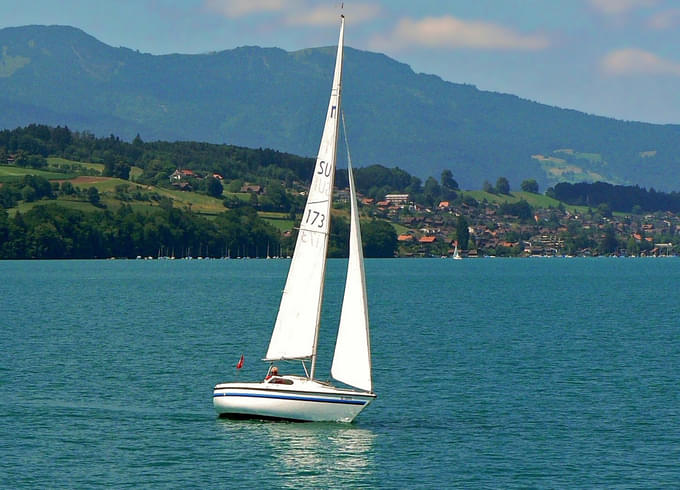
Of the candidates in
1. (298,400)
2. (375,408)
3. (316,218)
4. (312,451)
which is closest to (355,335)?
(298,400)

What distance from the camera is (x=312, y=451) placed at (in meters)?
44.8

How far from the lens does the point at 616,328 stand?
106750mm

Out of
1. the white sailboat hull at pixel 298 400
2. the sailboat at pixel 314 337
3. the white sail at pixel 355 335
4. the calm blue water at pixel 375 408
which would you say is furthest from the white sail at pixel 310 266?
the calm blue water at pixel 375 408

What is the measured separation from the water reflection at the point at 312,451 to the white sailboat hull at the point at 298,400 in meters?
0.58

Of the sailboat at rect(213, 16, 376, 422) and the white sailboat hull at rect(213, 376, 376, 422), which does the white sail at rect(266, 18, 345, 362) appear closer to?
the sailboat at rect(213, 16, 376, 422)

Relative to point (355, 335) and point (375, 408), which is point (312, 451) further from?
point (375, 408)

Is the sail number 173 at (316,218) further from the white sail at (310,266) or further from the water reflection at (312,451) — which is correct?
the water reflection at (312,451)

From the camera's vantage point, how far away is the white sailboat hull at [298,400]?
155ft

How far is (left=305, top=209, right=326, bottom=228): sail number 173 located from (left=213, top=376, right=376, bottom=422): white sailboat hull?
6.57 m

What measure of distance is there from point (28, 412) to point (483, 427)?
21.1 metres

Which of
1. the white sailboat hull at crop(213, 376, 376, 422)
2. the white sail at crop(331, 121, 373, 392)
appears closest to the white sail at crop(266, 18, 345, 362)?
the white sail at crop(331, 121, 373, 392)

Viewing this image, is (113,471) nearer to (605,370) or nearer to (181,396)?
(181,396)

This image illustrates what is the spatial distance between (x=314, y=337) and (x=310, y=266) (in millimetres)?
3110

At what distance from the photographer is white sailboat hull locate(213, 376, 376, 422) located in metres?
47.4
